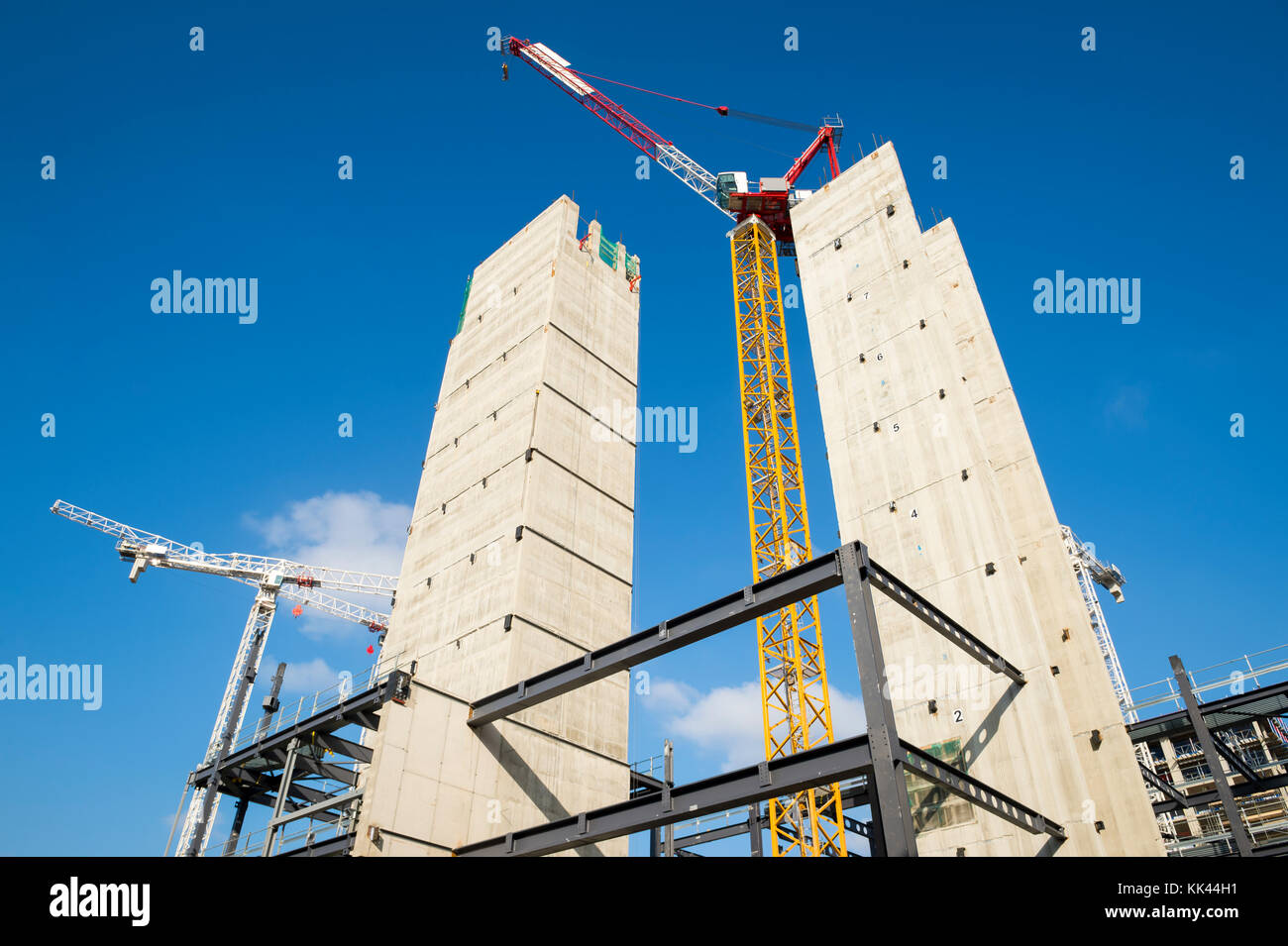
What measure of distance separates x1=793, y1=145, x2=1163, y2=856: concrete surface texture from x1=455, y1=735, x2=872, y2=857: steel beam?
285 inches

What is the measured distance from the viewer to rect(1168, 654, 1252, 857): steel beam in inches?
842

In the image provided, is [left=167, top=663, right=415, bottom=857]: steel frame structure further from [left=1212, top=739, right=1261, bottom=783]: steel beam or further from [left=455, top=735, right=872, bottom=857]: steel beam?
[left=1212, top=739, right=1261, bottom=783]: steel beam

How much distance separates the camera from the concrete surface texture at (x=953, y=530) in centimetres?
2044

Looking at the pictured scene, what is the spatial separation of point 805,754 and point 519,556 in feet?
44.7

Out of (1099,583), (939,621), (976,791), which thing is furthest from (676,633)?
(1099,583)

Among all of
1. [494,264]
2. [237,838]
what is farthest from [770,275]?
[237,838]

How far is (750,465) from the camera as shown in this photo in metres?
41.9

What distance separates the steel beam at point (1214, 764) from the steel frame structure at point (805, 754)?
6.06 m

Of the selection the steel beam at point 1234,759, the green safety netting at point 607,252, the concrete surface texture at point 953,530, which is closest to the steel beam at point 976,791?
the concrete surface texture at point 953,530

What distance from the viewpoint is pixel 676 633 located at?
64.5 ft

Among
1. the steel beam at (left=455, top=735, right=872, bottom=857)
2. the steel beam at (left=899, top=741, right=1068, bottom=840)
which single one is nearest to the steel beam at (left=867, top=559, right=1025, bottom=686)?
the steel beam at (left=899, top=741, right=1068, bottom=840)

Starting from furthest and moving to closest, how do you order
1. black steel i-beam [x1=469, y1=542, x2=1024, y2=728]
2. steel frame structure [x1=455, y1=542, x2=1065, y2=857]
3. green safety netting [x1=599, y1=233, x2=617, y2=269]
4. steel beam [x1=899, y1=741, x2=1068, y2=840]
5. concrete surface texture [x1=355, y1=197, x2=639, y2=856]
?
green safety netting [x1=599, y1=233, x2=617, y2=269] → concrete surface texture [x1=355, y1=197, x2=639, y2=856] → black steel i-beam [x1=469, y1=542, x2=1024, y2=728] → steel beam [x1=899, y1=741, x2=1068, y2=840] → steel frame structure [x1=455, y1=542, x2=1065, y2=857]
